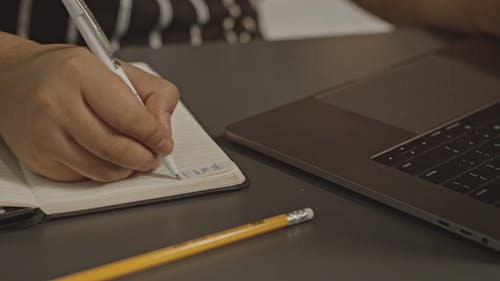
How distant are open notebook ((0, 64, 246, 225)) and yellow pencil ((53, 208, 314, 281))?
0.22ft

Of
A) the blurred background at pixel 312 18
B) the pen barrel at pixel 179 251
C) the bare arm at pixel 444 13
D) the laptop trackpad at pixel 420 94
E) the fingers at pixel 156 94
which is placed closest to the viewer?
the pen barrel at pixel 179 251

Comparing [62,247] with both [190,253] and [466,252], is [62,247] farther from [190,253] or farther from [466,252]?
[466,252]

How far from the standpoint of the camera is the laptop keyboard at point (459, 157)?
0.57 metres

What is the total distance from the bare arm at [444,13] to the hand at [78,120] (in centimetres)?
51

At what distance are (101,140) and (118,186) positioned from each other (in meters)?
0.05

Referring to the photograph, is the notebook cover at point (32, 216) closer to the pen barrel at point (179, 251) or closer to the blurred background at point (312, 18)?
the pen barrel at point (179, 251)

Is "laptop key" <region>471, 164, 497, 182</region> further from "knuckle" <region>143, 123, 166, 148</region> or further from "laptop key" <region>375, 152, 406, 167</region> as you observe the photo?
"knuckle" <region>143, 123, 166, 148</region>

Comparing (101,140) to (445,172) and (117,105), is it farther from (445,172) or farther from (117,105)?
(445,172)

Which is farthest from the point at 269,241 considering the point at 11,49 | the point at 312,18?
the point at 312,18

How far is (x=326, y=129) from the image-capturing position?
0.68 meters

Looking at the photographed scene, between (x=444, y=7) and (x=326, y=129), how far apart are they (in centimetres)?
40

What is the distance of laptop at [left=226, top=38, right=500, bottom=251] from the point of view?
1.82ft

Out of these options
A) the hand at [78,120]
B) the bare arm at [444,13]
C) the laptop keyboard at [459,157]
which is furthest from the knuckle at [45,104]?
the bare arm at [444,13]

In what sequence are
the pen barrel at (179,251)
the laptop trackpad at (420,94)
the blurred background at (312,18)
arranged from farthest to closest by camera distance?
the blurred background at (312,18) → the laptop trackpad at (420,94) → the pen barrel at (179,251)
